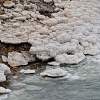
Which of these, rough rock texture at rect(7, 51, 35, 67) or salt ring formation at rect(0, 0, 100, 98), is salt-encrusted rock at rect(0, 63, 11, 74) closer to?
salt ring formation at rect(0, 0, 100, 98)

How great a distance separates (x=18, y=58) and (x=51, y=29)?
1325 millimetres

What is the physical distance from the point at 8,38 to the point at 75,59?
1.33m

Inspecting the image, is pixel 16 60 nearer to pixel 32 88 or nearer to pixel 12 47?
pixel 12 47

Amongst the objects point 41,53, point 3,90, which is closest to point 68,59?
point 41,53

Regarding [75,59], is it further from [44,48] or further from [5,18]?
[5,18]

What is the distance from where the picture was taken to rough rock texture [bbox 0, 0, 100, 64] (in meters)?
6.05

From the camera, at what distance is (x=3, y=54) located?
615 cm

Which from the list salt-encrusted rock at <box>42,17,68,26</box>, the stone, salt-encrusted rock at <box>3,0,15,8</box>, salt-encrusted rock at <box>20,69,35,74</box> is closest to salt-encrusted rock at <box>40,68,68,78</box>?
salt-encrusted rock at <box>20,69,35,74</box>

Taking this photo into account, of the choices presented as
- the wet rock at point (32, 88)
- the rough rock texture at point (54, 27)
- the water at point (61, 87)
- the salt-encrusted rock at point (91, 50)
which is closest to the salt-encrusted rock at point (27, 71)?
the water at point (61, 87)

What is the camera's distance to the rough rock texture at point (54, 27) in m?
6.05

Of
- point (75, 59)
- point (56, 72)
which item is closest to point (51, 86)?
point (56, 72)

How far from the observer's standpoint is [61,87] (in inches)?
198

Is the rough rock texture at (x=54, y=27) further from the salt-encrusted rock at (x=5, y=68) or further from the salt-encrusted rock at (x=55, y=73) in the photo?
the salt-encrusted rock at (x=5, y=68)

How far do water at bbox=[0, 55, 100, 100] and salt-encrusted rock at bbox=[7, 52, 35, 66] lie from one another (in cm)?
40
